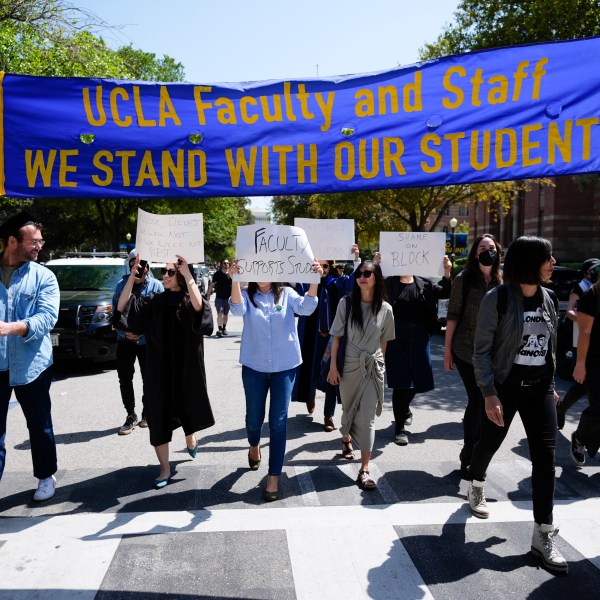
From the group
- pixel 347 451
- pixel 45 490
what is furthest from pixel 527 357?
pixel 45 490

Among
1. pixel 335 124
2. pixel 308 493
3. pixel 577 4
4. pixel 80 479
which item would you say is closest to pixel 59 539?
pixel 80 479

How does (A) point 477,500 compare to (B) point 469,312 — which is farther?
(B) point 469,312

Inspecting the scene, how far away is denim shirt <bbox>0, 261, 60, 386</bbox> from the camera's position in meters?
4.32

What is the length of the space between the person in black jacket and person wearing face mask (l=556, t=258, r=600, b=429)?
52.0 inches

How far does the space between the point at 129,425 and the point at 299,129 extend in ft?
13.2

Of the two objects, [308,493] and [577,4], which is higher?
[577,4]

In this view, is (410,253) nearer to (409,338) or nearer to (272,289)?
(409,338)

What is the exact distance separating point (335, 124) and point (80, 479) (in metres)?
3.52

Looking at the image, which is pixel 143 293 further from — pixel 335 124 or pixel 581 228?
pixel 581 228

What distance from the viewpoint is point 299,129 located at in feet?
12.9

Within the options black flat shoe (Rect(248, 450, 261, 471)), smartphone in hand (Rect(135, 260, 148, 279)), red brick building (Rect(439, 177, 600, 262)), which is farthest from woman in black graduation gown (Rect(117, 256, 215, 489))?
red brick building (Rect(439, 177, 600, 262))

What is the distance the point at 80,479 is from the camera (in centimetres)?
504

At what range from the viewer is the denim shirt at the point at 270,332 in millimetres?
4672

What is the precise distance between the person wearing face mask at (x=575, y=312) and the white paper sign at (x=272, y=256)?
2.35 meters
